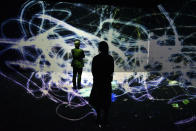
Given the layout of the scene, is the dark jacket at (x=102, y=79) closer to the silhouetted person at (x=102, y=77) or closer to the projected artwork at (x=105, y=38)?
the silhouetted person at (x=102, y=77)

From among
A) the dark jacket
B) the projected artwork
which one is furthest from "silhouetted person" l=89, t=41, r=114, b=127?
the projected artwork

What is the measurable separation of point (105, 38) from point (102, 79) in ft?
14.3

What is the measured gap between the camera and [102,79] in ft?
8.84

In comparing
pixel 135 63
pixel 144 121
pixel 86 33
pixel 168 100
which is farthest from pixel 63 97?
pixel 135 63

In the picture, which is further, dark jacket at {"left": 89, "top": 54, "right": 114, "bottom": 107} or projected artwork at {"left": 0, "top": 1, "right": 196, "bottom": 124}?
projected artwork at {"left": 0, "top": 1, "right": 196, "bottom": 124}

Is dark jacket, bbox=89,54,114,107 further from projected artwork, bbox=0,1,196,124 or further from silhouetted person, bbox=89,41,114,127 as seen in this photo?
projected artwork, bbox=0,1,196,124

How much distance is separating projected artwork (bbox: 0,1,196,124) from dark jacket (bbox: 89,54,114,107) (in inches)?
130

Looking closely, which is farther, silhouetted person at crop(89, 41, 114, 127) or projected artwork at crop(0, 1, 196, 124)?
projected artwork at crop(0, 1, 196, 124)

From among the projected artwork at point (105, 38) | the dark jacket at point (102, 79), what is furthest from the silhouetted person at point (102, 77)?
the projected artwork at point (105, 38)

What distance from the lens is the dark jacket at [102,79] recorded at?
8.74ft

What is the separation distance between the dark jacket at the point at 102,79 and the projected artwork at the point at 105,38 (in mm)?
3295

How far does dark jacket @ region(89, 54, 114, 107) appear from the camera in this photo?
266cm

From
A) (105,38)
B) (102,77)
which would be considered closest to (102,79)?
(102,77)

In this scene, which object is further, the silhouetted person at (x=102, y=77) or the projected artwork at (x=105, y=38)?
the projected artwork at (x=105, y=38)
